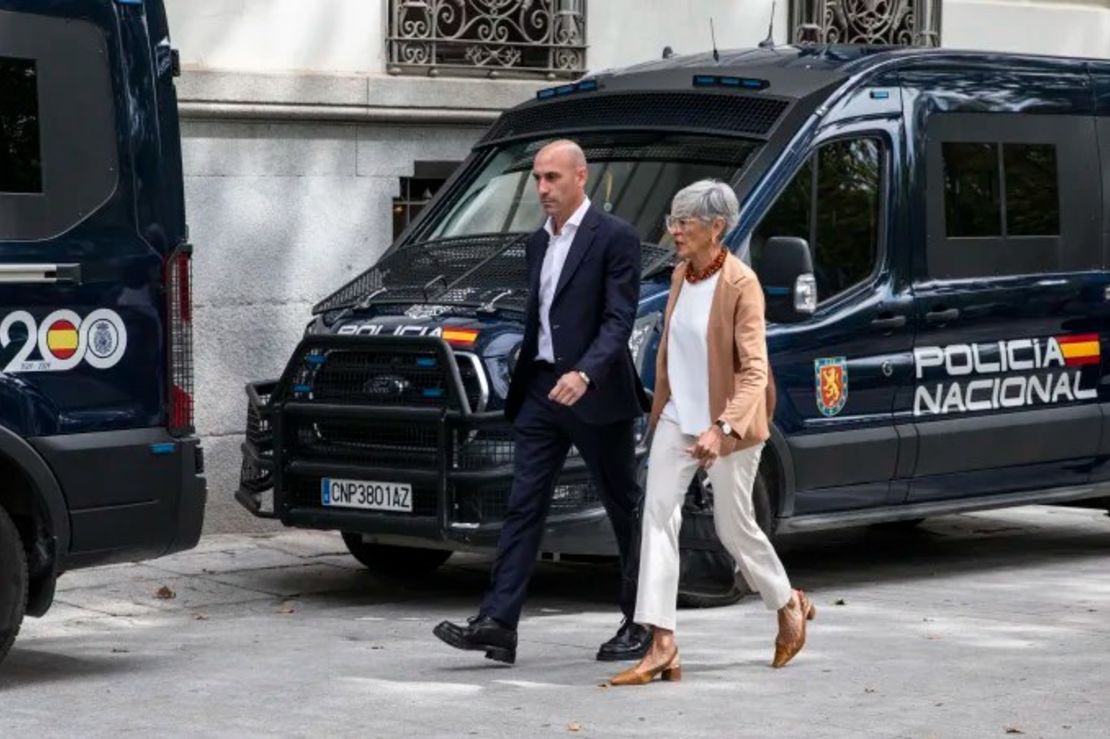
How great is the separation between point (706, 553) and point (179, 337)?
8.67 ft

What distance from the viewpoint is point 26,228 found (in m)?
8.73

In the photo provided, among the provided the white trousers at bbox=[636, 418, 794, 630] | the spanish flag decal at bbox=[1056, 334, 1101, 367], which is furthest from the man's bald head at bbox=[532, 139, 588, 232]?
the spanish flag decal at bbox=[1056, 334, 1101, 367]

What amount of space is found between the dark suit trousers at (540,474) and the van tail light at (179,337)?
1.17 metres

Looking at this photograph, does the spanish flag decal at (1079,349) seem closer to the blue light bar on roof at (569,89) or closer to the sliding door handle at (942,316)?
the sliding door handle at (942,316)

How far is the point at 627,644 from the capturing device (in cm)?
940

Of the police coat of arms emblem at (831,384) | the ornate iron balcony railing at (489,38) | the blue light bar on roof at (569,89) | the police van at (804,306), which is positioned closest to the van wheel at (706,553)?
the police van at (804,306)

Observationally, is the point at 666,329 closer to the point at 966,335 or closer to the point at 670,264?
the point at 670,264

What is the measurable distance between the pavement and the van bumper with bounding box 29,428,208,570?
19.2 inches

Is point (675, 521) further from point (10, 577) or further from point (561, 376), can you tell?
point (10, 577)

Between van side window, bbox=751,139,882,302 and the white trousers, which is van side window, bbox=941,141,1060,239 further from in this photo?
the white trousers

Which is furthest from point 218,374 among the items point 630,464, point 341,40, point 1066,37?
point 1066,37

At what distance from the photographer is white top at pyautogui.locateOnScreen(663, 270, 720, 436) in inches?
353

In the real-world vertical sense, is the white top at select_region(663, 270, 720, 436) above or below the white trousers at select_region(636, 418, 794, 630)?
above

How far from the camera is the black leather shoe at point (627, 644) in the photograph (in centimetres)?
938
